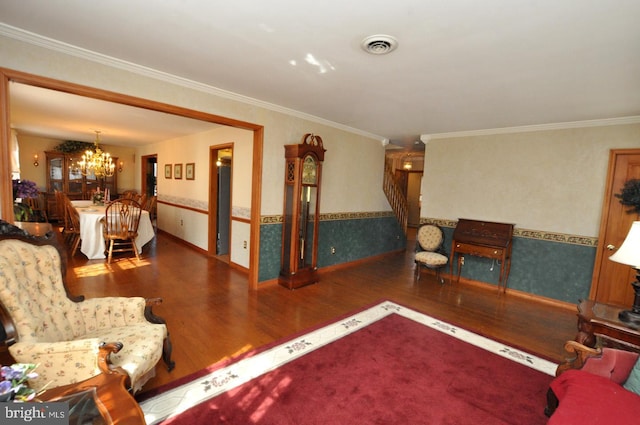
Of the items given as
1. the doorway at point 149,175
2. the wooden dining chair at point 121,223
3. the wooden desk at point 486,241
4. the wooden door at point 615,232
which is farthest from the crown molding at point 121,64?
the doorway at point 149,175

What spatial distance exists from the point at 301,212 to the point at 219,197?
A: 2100 millimetres

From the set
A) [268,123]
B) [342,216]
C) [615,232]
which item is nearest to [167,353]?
[268,123]

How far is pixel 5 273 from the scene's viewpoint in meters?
1.59

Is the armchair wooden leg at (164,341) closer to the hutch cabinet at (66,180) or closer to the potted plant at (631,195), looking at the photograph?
the potted plant at (631,195)

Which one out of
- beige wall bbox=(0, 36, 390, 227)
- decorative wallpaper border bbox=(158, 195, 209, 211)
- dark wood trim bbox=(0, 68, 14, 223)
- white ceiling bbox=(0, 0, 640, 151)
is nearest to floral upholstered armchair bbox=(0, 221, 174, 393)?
dark wood trim bbox=(0, 68, 14, 223)

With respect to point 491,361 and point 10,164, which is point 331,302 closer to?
point 491,361

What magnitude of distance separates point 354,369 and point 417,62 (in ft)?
8.35

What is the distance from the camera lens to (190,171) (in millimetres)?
6047

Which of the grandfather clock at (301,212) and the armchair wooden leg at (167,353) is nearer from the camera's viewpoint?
the armchair wooden leg at (167,353)

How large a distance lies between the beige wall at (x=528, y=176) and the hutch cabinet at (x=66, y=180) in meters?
9.35

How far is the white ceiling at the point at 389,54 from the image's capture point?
169 centimetres

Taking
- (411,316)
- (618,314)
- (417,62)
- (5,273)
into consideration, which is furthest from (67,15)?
(618,314)

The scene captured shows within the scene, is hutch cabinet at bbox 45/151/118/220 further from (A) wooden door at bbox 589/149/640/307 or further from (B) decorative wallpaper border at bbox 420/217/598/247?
(A) wooden door at bbox 589/149/640/307

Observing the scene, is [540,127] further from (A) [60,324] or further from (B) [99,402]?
(A) [60,324]
